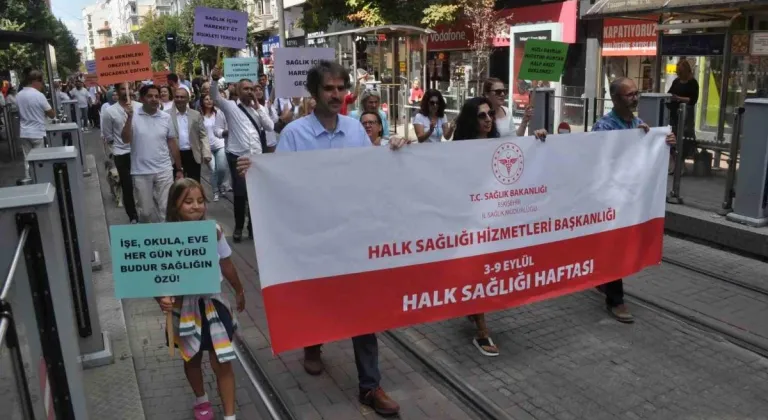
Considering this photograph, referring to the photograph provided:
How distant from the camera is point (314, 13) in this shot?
24.3 metres

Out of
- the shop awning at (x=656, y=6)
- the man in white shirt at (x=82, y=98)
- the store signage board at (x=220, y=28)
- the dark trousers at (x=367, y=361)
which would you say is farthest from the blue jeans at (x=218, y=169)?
the man in white shirt at (x=82, y=98)

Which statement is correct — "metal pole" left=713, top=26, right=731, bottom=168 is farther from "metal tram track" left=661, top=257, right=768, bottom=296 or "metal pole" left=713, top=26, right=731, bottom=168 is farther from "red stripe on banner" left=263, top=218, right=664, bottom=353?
"red stripe on banner" left=263, top=218, right=664, bottom=353

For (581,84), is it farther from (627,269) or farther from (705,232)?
(627,269)

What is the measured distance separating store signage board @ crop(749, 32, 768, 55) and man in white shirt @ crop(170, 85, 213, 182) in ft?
27.6

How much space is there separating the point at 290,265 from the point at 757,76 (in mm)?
9783

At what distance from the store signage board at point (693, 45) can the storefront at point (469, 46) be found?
8.50m

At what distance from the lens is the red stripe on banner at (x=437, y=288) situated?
397cm

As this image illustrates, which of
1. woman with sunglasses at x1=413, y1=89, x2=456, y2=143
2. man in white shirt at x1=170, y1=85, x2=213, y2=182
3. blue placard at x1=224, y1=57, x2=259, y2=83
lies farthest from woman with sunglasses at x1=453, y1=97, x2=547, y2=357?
blue placard at x1=224, y1=57, x2=259, y2=83

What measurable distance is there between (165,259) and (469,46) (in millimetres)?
22008

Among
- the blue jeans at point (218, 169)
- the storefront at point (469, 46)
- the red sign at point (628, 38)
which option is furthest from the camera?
the storefront at point (469, 46)

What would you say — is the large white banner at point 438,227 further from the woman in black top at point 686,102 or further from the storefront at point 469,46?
the storefront at point 469,46

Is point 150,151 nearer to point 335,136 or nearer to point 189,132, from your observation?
point 189,132

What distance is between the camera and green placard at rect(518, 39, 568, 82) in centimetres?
729

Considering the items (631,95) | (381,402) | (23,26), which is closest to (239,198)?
(381,402)
